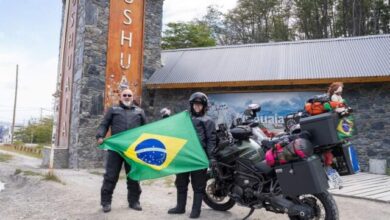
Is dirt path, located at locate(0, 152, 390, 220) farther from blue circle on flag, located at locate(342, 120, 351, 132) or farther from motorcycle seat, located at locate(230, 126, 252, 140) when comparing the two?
blue circle on flag, located at locate(342, 120, 351, 132)

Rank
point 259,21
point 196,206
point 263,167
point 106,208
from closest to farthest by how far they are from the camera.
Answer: point 263,167 → point 196,206 → point 106,208 → point 259,21

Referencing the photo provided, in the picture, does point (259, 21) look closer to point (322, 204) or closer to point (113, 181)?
point (113, 181)

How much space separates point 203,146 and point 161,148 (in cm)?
53

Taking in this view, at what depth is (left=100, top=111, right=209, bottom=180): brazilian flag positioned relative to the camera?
4656 millimetres

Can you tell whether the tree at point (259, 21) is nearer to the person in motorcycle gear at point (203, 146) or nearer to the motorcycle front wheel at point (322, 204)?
the person in motorcycle gear at point (203, 146)

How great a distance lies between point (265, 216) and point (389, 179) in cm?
517

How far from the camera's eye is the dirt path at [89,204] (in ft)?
15.8

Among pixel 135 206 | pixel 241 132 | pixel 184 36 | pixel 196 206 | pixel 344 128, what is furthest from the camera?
pixel 184 36

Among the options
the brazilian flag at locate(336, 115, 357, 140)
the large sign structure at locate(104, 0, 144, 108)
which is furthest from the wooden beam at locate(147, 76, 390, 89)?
the brazilian flag at locate(336, 115, 357, 140)

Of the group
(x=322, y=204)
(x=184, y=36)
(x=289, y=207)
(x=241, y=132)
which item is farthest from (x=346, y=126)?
(x=184, y=36)

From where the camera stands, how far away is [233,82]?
11.1 metres

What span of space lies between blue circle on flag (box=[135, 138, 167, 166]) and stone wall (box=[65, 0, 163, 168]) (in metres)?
6.28

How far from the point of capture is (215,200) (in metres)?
5.11

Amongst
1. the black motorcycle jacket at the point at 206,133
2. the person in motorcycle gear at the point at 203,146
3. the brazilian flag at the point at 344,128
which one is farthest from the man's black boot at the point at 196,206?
the brazilian flag at the point at 344,128
